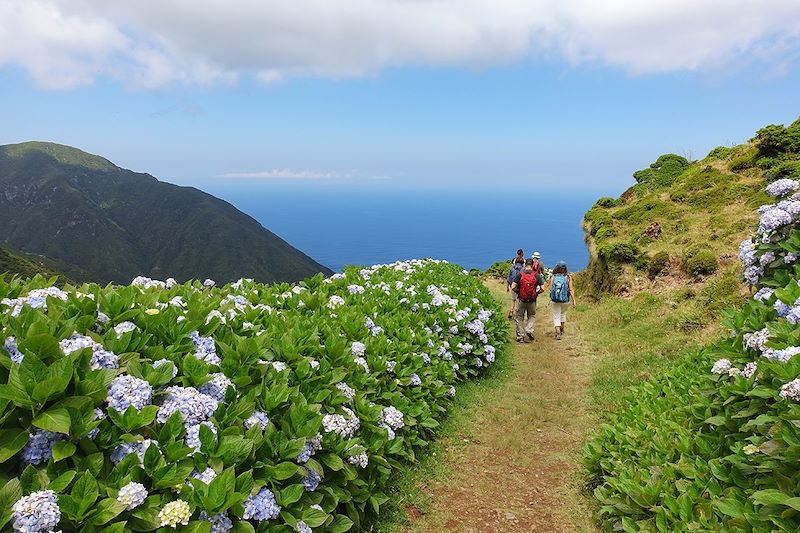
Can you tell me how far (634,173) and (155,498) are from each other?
3029 cm

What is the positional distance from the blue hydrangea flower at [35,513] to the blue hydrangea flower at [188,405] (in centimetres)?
94

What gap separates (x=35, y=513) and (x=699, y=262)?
654 inches

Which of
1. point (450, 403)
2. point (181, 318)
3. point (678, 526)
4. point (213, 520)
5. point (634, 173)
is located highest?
point (634, 173)

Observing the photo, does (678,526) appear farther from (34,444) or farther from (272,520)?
(34,444)

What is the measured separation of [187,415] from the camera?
3887mm

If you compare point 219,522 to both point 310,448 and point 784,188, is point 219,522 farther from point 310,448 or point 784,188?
point 784,188

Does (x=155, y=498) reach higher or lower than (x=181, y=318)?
lower

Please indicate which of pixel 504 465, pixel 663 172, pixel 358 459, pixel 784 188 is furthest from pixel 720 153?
pixel 358 459

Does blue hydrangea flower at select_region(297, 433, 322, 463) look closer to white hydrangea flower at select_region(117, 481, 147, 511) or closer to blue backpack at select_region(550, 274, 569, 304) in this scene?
white hydrangea flower at select_region(117, 481, 147, 511)

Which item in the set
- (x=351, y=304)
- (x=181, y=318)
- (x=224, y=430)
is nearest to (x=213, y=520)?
(x=224, y=430)

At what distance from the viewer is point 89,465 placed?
333cm

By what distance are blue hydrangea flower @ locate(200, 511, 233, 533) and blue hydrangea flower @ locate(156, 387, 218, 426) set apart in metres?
0.70

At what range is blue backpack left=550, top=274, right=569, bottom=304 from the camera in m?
14.3

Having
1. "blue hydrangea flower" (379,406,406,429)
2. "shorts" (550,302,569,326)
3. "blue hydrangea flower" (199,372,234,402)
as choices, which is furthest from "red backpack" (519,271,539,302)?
"blue hydrangea flower" (199,372,234,402)
